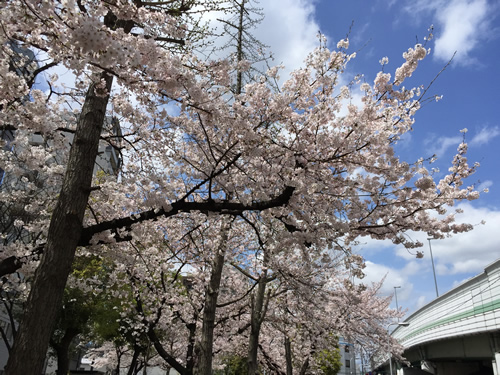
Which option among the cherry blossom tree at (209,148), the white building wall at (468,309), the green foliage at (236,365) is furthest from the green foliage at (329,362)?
the cherry blossom tree at (209,148)

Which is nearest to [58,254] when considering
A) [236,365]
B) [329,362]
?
[329,362]

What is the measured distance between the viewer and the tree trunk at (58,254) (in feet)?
14.8

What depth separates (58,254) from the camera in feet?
16.3

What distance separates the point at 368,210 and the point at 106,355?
3685cm

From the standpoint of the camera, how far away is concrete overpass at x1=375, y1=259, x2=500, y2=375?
15.1 meters

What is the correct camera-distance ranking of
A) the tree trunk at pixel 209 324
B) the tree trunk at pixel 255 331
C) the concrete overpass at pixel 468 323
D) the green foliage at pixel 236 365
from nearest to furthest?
the tree trunk at pixel 209 324
the tree trunk at pixel 255 331
the concrete overpass at pixel 468 323
the green foliage at pixel 236 365

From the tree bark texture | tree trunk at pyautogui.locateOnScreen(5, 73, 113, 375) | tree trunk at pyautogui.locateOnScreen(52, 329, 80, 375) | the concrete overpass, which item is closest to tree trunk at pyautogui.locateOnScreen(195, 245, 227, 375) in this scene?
the tree bark texture

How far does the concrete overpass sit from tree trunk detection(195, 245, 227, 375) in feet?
36.7

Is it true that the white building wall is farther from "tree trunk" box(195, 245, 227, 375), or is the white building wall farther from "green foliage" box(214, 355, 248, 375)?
"green foliage" box(214, 355, 248, 375)

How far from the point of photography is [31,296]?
15.6ft

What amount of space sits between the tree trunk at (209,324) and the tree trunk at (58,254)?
5.03 meters

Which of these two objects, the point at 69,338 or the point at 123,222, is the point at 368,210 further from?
the point at 69,338

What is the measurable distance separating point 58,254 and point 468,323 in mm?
17708

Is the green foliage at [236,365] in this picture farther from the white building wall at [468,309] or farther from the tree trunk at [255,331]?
the tree trunk at [255,331]
